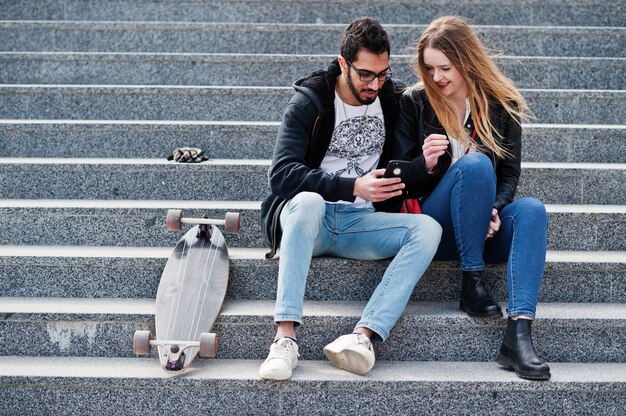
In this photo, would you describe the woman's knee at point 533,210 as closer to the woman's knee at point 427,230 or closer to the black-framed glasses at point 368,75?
the woman's knee at point 427,230

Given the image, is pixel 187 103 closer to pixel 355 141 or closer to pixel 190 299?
pixel 355 141

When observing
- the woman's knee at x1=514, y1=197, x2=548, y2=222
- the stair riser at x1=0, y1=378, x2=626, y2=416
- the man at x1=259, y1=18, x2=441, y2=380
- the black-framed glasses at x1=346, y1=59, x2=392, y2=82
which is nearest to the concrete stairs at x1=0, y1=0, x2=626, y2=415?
the stair riser at x1=0, y1=378, x2=626, y2=416

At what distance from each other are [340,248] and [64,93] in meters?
1.81

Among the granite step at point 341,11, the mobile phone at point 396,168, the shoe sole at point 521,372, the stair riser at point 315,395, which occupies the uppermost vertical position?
the granite step at point 341,11

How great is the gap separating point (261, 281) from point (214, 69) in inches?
Result: 63.4

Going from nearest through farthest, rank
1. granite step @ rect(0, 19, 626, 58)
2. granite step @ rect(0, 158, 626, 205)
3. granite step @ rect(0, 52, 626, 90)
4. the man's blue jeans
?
1. the man's blue jeans
2. granite step @ rect(0, 158, 626, 205)
3. granite step @ rect(0, 52, 626, 90)
4. granite step @ rect(0, 19, 626, 58)

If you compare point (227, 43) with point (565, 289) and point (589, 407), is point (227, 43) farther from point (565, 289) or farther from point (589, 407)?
point (589, 407)

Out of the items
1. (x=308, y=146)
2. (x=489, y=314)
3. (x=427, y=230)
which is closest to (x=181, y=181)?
(x=308, y=146)

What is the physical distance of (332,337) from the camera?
99.0 inches

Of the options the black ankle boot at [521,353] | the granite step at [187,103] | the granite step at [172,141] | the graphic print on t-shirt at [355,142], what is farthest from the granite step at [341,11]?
the black ankle boot at [521,353]

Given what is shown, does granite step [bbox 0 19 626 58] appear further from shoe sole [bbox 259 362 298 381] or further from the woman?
shoe sole [bbox 259 362 298 381]

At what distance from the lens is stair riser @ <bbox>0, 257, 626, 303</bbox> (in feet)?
8.82

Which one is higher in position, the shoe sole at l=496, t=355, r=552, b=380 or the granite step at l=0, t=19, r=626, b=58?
the granite step at l=0, t=19, r=626, b=58

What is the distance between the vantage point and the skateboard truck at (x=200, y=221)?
8.73 feet
